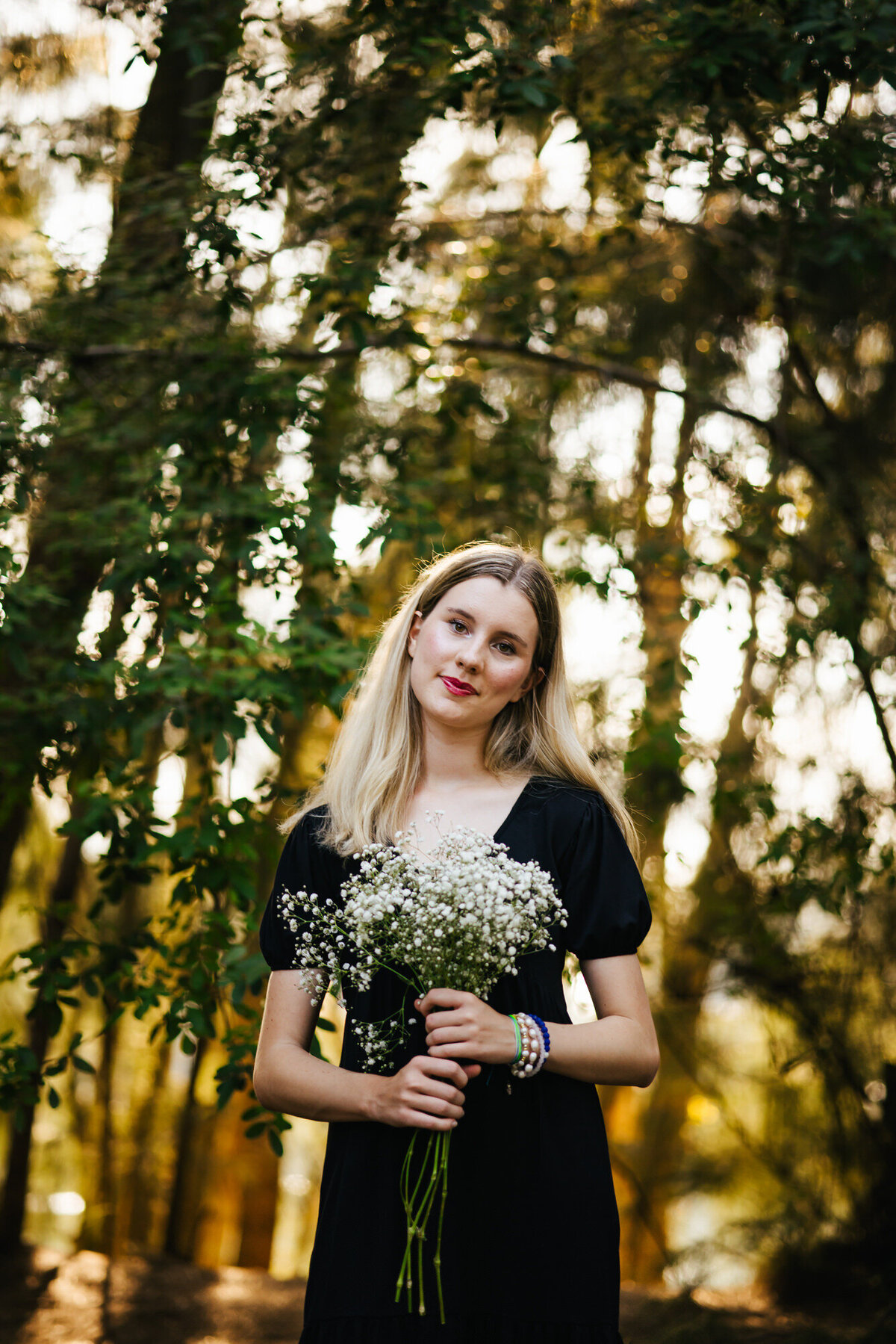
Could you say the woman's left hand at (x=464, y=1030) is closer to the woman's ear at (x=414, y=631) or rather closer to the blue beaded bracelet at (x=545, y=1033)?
the blue beaded bracelet at (x=545, y=1033)

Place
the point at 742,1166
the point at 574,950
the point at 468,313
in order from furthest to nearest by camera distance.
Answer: the point at 742,1166
the point at 468,313
the point at 574,950

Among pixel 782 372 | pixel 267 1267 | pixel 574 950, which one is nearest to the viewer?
pixel 574 950

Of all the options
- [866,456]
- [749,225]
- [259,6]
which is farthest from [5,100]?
[866,456]

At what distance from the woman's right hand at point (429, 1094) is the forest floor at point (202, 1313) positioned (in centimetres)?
334

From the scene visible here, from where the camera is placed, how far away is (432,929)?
5.03ft

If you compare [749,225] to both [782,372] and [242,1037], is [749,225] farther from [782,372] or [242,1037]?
[242,1037]

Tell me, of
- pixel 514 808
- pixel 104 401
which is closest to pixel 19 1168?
Result: pixel 104 401

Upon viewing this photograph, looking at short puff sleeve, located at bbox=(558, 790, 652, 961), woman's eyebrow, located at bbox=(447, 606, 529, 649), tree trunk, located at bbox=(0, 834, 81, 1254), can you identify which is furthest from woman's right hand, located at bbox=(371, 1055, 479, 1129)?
tree trunk, located at bbox=(0, 834, 81, 1254)

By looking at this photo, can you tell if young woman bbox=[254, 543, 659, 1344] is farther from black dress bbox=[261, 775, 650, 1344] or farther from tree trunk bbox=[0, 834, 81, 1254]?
tree trunk bbox=[0, 834, 81, 1254]

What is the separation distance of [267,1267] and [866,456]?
295 inches

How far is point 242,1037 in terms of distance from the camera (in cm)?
287

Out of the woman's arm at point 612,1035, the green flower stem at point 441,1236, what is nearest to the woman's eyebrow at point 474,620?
the woman's arm at point 612,1035

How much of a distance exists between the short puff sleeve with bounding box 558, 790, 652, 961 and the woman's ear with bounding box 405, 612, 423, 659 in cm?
45

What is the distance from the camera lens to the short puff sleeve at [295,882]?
1861mm
